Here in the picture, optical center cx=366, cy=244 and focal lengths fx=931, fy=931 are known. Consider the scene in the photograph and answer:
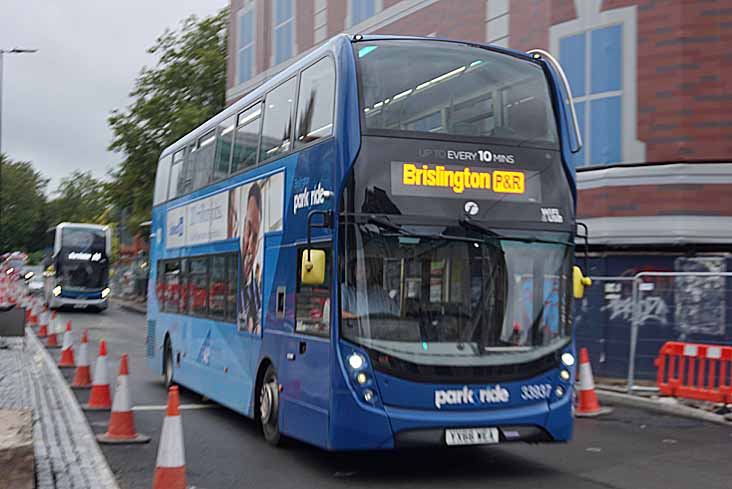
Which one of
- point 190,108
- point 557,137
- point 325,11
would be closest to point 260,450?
point 557,137

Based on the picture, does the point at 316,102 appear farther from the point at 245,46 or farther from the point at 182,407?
the point at 245,46

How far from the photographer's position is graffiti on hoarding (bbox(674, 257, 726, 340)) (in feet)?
44.6

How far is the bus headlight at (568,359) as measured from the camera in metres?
8.56

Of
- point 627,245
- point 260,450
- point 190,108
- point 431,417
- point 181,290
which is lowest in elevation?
point 260,450

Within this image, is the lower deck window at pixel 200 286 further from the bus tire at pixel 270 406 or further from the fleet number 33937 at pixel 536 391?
the fleet number 33937 at pixel 536 391

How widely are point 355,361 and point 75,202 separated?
128293 mm

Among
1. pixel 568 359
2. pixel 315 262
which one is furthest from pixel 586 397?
pixel 315 262

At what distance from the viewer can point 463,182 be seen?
837 centimetres

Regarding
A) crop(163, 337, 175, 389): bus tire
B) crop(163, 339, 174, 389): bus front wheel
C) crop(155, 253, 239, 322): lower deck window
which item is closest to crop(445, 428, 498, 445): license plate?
crop(155, 253, 239, 322): lower deck window

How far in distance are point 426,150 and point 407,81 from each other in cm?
73

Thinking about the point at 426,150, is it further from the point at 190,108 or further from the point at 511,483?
the point at 190,108

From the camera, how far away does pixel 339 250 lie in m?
8.05

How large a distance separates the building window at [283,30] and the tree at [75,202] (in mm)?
77003

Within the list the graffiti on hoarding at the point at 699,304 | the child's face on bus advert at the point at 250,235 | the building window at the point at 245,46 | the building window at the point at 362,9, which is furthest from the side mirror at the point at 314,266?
the building window at the point at 245,46
